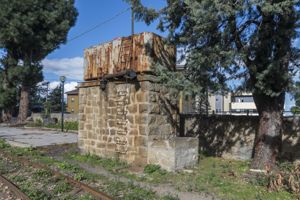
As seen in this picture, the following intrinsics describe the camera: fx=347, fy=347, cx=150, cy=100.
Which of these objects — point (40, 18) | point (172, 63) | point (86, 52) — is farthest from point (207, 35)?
point (40, 18)

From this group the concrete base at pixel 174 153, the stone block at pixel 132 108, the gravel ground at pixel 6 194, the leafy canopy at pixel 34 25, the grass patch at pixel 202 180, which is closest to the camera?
the grass patch at pixel 202 180

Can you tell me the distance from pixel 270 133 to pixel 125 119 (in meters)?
4.12

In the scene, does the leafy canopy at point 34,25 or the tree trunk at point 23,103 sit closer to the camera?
the leafy canopy at point 34,25

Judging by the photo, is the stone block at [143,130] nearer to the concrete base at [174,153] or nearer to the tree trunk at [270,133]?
the concrete base at [174,153]

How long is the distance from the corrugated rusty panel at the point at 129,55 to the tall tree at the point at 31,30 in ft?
66.3

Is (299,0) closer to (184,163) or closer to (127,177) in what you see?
(184,163)

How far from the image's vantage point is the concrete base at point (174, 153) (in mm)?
8828

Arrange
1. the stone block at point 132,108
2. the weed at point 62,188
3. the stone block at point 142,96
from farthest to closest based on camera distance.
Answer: the stone block at point 132,108 < the stone block at point 142,96 < the weed at point 62,188

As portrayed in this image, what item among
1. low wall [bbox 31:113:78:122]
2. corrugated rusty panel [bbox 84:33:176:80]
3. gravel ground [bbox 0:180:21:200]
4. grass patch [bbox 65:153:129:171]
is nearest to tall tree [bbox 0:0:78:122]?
low wall [bbox 31:113:78:122]

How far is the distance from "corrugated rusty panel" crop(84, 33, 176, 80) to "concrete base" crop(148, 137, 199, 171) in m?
2.18

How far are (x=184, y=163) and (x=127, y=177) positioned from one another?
63.0 inches

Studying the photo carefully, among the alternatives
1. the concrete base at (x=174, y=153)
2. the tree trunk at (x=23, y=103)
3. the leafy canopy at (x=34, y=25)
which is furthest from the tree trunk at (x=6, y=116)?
the concrete base at (x=174, y=153)

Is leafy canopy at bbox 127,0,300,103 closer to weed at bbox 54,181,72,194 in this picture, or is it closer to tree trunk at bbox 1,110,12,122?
weed at bbox 54,181,72,194

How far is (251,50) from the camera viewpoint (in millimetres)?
8180
